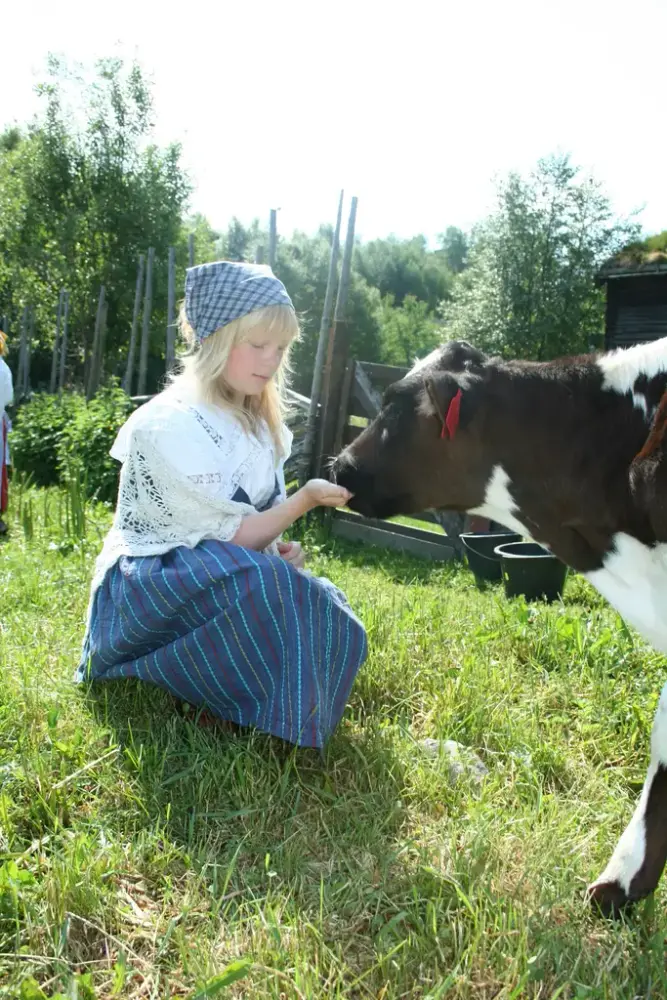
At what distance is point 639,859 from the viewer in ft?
6.74

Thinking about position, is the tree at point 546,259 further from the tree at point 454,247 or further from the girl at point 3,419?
the tree at point 454,247

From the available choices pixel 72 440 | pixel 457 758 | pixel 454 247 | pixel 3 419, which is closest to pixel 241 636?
pixel 457 758

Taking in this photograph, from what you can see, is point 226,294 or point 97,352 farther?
point 97,352

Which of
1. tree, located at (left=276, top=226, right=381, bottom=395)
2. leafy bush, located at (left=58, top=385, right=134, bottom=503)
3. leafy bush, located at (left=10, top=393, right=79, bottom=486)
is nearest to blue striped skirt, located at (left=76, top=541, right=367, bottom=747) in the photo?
leafy bush, located at (left=58, top=385, right=134, bottom=503)

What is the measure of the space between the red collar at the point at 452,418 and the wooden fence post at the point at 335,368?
5439mm

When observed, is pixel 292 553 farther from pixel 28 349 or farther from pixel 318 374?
pixel 28 349

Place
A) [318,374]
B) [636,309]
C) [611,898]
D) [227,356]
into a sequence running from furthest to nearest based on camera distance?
[636,309]
[318,374]
[227,356]
[611,898]

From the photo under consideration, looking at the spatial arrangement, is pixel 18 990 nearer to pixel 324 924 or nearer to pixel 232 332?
pixel 324 924

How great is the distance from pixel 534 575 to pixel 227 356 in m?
2.88

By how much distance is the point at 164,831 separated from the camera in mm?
2240

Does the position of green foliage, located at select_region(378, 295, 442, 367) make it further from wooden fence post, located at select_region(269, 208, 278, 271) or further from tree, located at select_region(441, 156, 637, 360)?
wooden fence post, located at select_region(269, 208, 278, 271)

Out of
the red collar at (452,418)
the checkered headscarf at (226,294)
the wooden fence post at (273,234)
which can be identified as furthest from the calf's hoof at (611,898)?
the wooden fence post at (273,234)

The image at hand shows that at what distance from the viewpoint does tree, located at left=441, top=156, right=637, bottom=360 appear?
104 ft

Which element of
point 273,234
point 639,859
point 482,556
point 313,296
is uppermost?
point 313,296
